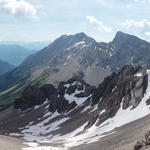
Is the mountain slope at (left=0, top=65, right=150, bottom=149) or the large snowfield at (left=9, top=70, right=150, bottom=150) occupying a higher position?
the mountain slope at (left=0, top=65, right=150, bottom=149)

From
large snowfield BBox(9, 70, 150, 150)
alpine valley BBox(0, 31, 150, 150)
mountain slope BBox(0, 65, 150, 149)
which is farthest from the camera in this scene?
mountain slope BBox(0, 65, 150, 149)

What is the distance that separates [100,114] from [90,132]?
16.7 metres

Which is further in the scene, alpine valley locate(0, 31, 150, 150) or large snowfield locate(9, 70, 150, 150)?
large snowfield locate(9, 70, 150, 150)

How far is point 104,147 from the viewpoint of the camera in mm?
69188

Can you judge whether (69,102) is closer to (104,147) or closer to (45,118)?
(45,118)

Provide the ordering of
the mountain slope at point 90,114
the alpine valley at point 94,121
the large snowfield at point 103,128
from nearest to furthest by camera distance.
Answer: the alpine valley at point 94,121, the large snowfield at point 103,128, the mountain slope at point 90,114

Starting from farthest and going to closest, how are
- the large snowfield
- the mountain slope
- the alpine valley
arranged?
the mountain slope → the large snowfield → the alpine valley

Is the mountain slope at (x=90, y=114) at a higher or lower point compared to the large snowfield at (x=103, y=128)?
higher

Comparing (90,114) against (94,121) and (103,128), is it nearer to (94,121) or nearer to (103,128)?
(94,121)

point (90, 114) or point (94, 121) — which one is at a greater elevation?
point (90, 114)

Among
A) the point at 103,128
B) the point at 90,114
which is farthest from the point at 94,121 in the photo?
the point at 90,114

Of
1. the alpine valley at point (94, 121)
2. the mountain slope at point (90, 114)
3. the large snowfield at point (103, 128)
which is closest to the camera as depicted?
the alpine valley at point (94, 121)

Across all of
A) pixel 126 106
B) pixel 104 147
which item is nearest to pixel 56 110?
pixel 126 106

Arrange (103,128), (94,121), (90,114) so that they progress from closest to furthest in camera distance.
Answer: (103,128), (94,121), (90,114)
